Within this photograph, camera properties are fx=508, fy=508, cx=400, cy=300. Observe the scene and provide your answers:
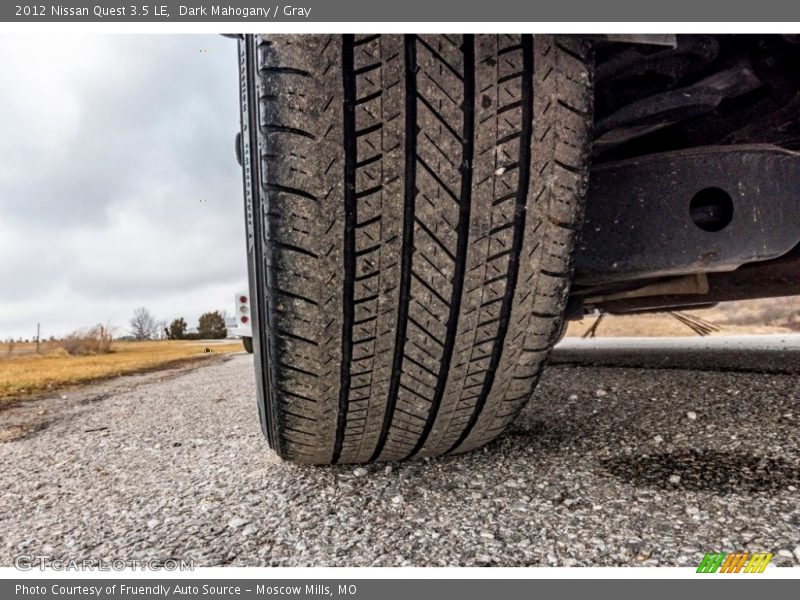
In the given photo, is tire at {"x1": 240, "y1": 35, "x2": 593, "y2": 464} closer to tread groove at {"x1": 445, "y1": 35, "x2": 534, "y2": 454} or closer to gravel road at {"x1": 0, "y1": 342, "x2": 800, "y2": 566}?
tread groove at {"x1": 445, "y1": 35, "x2": 534, "y2": 454}

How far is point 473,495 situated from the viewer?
1.06m

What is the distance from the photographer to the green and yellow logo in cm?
77

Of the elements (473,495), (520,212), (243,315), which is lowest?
(473,495)

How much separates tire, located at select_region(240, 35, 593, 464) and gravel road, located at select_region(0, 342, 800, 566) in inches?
8.9

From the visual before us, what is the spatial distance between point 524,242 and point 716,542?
582mm

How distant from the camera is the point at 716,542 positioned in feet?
2.73

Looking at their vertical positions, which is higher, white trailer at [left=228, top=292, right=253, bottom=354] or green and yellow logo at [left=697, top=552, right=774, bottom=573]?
white trailer at [left=228, top=292, right=253, bottom=354]

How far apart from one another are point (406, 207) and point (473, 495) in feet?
2.04

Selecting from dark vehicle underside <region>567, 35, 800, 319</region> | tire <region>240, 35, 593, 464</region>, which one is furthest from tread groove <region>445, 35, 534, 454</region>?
dark vehicle underside <region>567, 35, 800, 319</region>

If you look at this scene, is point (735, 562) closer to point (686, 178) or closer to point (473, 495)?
point (473, 495)

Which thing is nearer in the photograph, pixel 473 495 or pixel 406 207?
pixel 406 207

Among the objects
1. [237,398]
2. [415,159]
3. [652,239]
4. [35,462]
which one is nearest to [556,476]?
[652,239]

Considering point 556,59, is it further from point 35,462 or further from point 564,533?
point 35,462

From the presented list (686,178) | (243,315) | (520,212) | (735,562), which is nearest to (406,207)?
(520,212)
